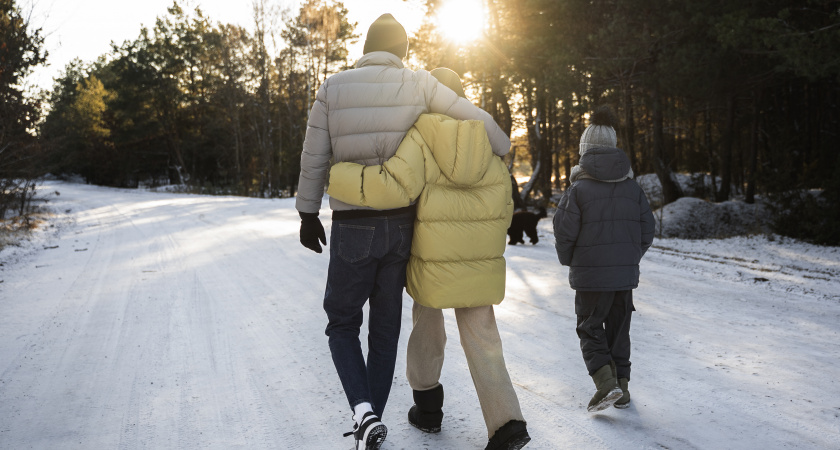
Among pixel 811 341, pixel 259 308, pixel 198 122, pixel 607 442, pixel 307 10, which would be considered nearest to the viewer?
pixel 607 442

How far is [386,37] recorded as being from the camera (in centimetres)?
288

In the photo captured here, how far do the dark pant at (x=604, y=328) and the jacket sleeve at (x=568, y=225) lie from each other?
280 mm

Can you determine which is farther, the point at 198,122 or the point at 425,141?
the point at 198,122

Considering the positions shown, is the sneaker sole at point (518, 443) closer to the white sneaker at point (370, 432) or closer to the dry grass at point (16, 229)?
the white sneaker at point (370, 432)

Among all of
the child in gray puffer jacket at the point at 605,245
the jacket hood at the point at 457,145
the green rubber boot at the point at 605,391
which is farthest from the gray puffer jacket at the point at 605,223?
the jacket hood at the point at 457,145

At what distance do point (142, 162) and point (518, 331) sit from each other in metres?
51.1

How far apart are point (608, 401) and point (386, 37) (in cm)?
233

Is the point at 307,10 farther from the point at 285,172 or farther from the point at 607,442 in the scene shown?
the point at 607,442

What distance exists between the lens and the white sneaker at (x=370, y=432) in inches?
104

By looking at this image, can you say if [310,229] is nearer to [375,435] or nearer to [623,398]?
[375,435]

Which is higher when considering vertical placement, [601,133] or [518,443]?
[601,133]

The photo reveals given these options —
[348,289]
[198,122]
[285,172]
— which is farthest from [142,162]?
[348,289]

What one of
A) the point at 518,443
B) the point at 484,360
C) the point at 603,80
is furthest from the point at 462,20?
the point at 518,443

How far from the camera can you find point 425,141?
277 cm
